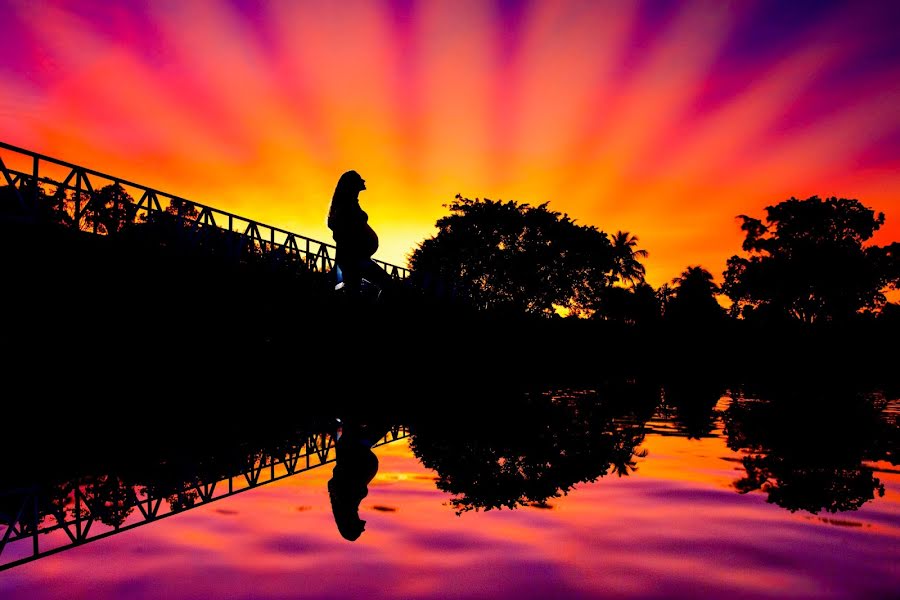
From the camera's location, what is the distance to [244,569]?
2793mm

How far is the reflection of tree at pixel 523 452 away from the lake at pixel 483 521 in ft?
0.11

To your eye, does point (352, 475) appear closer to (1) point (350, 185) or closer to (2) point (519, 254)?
(1) point (350, 185)

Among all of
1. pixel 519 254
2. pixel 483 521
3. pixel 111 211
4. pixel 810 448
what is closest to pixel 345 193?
pixel 111 211

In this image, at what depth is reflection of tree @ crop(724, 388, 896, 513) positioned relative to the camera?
168 inches

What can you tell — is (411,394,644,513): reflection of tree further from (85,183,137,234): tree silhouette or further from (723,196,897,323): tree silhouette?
(723,196,897,323): tree silhouette

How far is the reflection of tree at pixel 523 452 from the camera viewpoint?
14.8ft

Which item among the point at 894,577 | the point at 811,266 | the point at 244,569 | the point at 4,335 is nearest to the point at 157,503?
the point at 244,569

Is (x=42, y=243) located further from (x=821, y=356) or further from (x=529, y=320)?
(x=821, y=356)

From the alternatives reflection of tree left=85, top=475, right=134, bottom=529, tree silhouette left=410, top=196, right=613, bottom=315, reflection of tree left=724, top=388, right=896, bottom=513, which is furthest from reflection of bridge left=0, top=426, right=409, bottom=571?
tree silhouette left=410, top=196, right=613, bottom=315

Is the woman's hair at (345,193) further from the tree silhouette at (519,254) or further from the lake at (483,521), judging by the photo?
the tree silhouette at (519,254)

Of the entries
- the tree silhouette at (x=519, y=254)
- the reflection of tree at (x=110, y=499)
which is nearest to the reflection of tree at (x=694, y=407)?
the reflection of tree at (x=110, y=499)

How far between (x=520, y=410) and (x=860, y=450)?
4.39 metres

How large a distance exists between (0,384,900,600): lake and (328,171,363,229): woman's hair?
4431 mm

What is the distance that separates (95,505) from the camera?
393 centimetres
